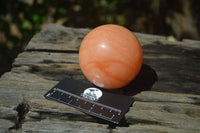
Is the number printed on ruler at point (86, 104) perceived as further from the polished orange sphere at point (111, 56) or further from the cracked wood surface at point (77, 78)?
the polished orange sphere at point (111, 56)

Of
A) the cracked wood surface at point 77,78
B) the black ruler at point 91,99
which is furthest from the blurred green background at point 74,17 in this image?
the black ruler at point 91,99

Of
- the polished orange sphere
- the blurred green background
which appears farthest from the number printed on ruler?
the blurred green background

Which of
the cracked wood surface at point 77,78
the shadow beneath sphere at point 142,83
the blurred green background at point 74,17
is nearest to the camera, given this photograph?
the cracked wood surface at point 77,78

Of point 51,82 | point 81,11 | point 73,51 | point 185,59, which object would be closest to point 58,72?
point 51,82

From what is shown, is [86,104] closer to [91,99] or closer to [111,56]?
[91,99]

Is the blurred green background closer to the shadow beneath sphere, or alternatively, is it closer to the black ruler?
the black ruler

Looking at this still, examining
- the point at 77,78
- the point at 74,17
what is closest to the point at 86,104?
the point at 77,78

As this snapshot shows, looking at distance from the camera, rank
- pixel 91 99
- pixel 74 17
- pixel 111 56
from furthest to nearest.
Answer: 1. pixel 74 17
2. pixel 91 99
3. pixel 111 56
